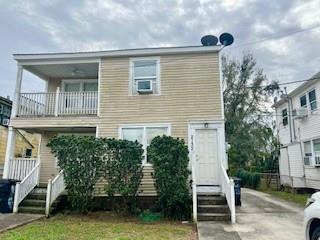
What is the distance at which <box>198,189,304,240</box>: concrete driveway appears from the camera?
650 cm

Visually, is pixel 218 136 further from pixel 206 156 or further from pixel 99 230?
pixel 99 230

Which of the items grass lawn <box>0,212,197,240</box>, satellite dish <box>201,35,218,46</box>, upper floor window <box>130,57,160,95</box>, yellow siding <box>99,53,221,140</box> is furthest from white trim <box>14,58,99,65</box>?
grass lawn <box>0,212,197,240</box>

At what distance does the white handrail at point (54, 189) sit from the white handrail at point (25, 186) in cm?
120

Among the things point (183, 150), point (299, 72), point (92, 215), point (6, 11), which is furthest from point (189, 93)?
point (299, 72)

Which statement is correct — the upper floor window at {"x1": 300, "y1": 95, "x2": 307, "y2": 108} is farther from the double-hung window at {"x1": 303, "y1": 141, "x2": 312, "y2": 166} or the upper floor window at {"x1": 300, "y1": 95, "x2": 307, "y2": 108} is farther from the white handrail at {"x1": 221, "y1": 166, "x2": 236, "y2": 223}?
the white handrail at {"x1": 221, "y1": 166, "x2": 236, "y2": 223}

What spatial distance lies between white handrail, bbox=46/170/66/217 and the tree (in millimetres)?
17503

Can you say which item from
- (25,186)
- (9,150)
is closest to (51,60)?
(9,150)

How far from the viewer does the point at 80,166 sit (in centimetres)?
898

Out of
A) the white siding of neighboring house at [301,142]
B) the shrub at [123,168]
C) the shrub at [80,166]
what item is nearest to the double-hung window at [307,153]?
the white siding of neighboring house at [301,142]

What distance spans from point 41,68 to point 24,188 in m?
5.26

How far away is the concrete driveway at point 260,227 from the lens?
6.50 meters

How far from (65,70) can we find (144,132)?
484 cm

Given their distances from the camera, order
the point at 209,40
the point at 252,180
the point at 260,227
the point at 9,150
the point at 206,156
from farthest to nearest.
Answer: the point at 252,180
the point at 209,40
the point at 9,150
the point at 206,156
the point at 260,227

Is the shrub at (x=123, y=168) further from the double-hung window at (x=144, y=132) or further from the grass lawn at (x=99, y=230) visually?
the double-hung window at (x=144, y=132)
